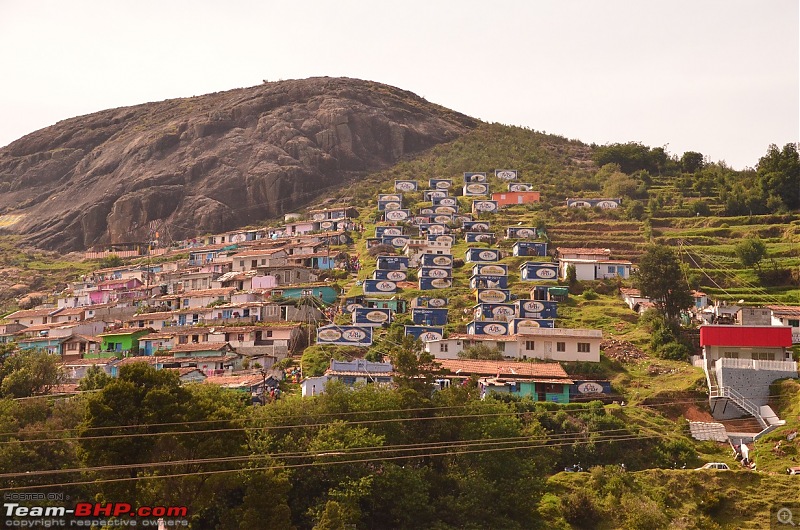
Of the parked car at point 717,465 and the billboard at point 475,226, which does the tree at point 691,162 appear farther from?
the parked car at point 717,465

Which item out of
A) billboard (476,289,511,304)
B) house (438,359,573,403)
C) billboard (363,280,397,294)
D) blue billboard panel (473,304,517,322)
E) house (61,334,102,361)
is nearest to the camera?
house (438,359,573,403)

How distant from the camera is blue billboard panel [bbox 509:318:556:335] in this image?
48416 mm

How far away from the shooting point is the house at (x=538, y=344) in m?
47.5

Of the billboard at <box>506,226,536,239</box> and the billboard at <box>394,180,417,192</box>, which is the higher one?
the billboard at <box>394,180,417,192</box>

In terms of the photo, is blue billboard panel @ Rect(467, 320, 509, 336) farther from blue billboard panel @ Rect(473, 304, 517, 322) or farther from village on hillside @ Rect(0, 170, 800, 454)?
blue billboard panel @ Rect(473, 304, 517, 322)

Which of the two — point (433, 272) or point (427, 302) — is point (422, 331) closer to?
point (427, 302)

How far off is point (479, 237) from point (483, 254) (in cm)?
593

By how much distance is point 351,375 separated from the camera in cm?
4306

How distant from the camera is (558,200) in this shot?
84.6 metres

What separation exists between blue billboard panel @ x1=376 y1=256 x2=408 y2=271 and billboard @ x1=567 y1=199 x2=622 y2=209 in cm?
2171

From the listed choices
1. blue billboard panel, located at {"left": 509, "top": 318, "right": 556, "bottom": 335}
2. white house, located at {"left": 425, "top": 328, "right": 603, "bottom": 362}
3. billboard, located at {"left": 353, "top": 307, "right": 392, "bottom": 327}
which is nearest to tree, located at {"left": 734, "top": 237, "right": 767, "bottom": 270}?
blue billboard panel, located at {"left": 509, "top": 318, "right": 556, "bottom": 335}

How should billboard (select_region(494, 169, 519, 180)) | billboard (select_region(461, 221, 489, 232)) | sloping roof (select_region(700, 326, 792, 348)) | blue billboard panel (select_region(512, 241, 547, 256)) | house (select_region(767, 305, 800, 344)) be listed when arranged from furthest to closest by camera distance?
billboard (select_region(494, 169, 519, 180)), billboard (select_region(461, 221, 489, 232)), blue billboard panel (select_region(512, 241, 547, 256)), house (select_region(767, 305, 800, 344)), sloping roof (select_region(700, 326, 792, 348))

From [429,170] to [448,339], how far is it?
54.9 metres

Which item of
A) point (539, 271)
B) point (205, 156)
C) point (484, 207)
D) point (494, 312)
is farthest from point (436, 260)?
point (205, 156)
